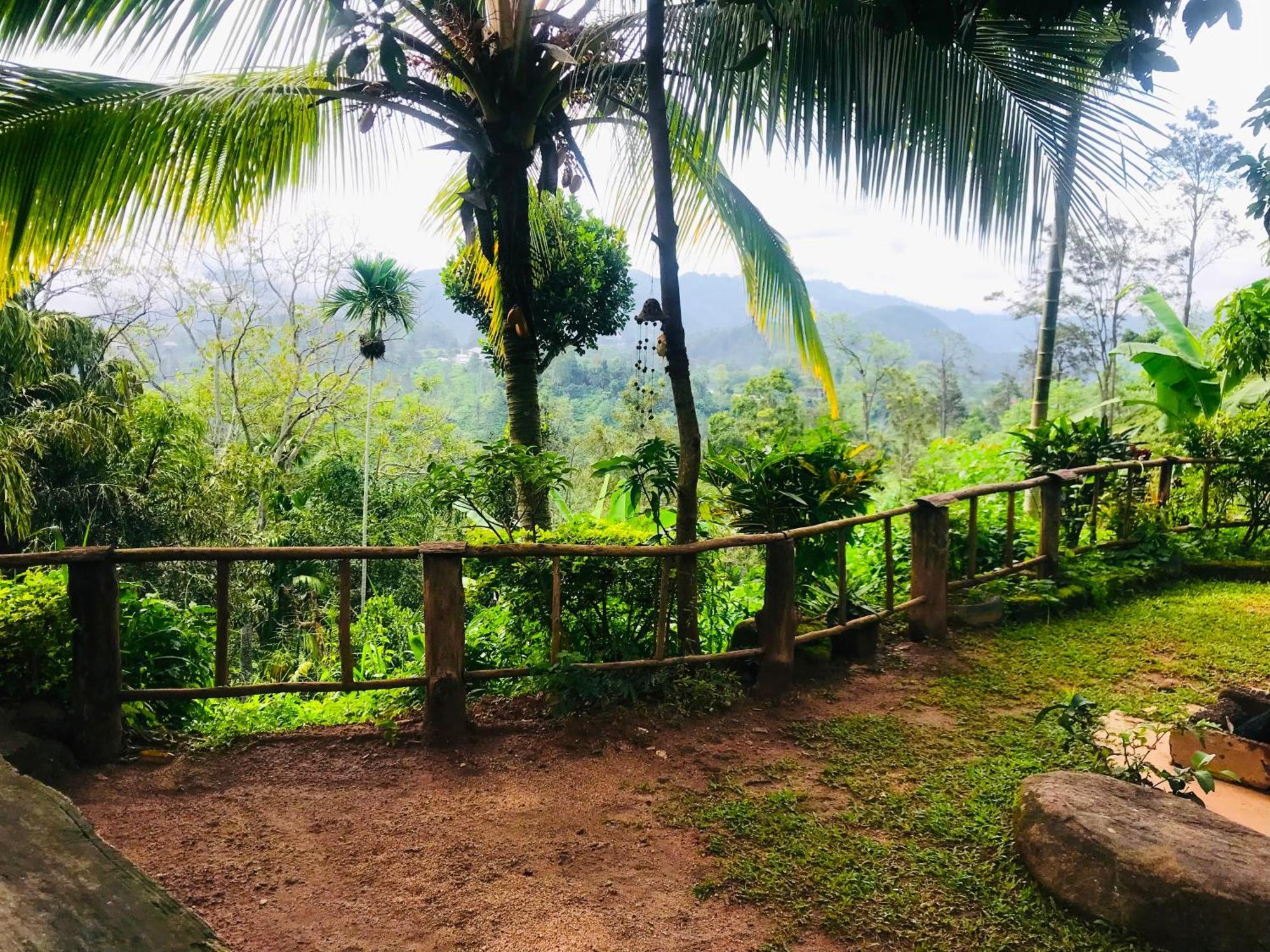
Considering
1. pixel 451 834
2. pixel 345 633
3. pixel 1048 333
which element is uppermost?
pixel 1048 333

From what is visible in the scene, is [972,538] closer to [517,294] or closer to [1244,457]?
[1244,457]

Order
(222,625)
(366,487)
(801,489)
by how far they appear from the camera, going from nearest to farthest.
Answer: (222,625), (801,489), (366,487)

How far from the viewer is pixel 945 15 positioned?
171 centimetres

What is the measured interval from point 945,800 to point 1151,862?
0.89 meters

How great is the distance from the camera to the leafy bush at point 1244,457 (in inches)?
276

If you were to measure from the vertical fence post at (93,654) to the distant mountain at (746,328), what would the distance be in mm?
16984

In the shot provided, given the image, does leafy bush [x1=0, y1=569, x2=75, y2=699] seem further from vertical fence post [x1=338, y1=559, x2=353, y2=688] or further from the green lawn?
the green lawn

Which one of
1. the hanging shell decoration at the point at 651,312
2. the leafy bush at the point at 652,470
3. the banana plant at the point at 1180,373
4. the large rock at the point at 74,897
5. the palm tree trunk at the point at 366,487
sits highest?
the hanging shell decoration at the point at 651,312

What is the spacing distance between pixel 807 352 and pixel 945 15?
223 inches

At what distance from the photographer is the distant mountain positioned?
35.5 metres

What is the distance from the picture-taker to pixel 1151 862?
239 cm

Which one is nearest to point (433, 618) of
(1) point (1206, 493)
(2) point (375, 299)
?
(1) point (1206, 493)

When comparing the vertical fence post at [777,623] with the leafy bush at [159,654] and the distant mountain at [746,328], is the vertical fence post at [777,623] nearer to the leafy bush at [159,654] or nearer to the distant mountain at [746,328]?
the leafy bush at [159,654]

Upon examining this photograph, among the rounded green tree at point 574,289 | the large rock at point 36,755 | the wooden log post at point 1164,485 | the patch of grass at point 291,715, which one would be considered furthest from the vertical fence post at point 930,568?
the rounded green tree at point 574,289
